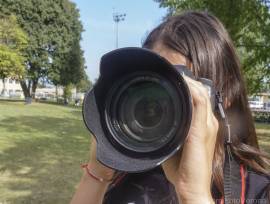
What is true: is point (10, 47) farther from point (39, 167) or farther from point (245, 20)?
point (245, 20)

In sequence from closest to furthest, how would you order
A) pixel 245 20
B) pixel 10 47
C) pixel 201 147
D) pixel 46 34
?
A: 1. pixel 201 147
2. pixel 245 20
3. pixel 10 47
4. pixel 46 34

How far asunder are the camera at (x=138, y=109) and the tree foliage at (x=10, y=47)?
28317mm

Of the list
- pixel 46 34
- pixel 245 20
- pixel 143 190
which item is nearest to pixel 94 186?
pixel 143 190

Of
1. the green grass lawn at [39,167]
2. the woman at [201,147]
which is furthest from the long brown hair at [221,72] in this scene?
the green grass lawn at [39,167]

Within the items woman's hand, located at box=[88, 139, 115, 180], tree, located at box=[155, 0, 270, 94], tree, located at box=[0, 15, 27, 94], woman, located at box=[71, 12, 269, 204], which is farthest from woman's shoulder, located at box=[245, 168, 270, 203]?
tree, located at box=[0, 15, 27, 94]

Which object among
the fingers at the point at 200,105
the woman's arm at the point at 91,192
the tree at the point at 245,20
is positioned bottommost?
the woman's arm at the point at 91,192

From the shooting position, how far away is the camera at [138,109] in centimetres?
109

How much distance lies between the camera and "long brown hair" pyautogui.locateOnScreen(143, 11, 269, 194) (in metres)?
1.23

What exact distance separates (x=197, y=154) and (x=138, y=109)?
0.64ft

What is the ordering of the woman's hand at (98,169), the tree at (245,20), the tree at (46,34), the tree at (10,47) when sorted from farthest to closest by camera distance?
1. the tree at (46,34)
2. the tree at (10,47)
3. the tree at (245,20)
4. the woman's hand at (98,169)

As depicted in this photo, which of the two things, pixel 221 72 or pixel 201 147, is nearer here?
pixel 201 147

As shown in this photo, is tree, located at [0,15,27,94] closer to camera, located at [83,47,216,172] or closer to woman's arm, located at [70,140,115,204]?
woman's arm, located at [70,140,115,204]

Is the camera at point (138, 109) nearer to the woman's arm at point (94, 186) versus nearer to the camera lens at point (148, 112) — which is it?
the camera lens at point (148, 112)

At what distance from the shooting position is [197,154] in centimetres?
109
